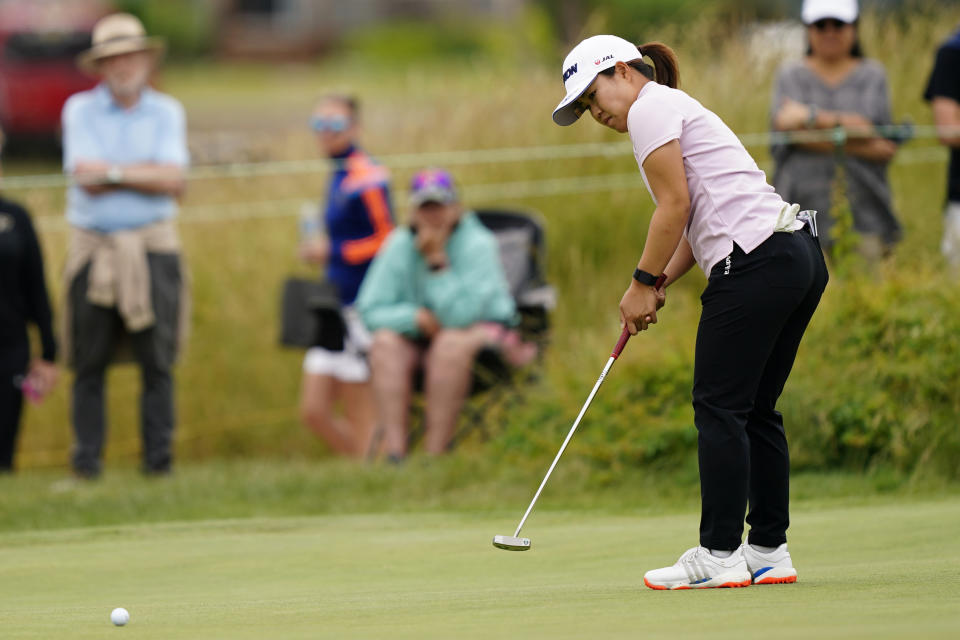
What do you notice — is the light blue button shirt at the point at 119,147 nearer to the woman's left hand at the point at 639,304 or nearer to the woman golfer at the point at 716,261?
the woman golfer at the point at 716,261

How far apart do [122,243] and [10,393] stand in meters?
1.15

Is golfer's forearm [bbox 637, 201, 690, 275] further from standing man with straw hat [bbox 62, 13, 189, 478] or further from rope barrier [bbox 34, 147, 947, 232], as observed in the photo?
rope barrier [bbox 34, 147, 947, 232]

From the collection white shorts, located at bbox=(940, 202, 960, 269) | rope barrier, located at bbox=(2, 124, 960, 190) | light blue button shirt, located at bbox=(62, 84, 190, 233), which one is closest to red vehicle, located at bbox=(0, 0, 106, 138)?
rope barrier, located at bbox=(2, 124, 960, 190)

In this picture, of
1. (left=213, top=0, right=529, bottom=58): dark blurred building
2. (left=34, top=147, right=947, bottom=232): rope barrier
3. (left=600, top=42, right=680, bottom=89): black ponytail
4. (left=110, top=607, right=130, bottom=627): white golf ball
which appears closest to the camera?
(left=110, top=607, right=130, bottom=627): white golf ball

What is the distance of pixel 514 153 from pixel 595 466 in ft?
12.2

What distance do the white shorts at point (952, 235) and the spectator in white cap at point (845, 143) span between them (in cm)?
35

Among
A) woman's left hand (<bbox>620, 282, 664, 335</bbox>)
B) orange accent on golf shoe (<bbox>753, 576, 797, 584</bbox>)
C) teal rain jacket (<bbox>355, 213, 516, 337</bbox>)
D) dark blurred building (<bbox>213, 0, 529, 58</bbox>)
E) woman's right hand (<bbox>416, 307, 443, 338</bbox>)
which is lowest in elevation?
orange accent on golf shoe (<bbox>753, 576, 797, 584</bbox>)

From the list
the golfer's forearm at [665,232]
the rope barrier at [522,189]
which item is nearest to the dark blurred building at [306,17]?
the rope barrier at [522,189]

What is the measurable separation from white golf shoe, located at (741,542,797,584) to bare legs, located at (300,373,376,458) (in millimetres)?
5121

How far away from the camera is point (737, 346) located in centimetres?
523

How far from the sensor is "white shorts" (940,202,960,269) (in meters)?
9.27

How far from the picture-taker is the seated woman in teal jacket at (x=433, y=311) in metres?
9.52

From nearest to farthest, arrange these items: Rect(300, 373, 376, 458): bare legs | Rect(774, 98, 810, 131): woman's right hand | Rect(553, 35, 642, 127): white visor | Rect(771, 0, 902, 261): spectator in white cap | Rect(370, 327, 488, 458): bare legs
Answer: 1. Rect(553, 35, 642, 127): white visor
2. Rect(774, 98, 810, 131): woman's right hand
3. Rect(771, 0, 902, 261): spectator in white cap
4. Rect(370, 327, 488, 458): bare legs
5. Rect(300, 373, 376, 458): bare legs

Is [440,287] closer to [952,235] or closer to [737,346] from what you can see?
[952,235]
